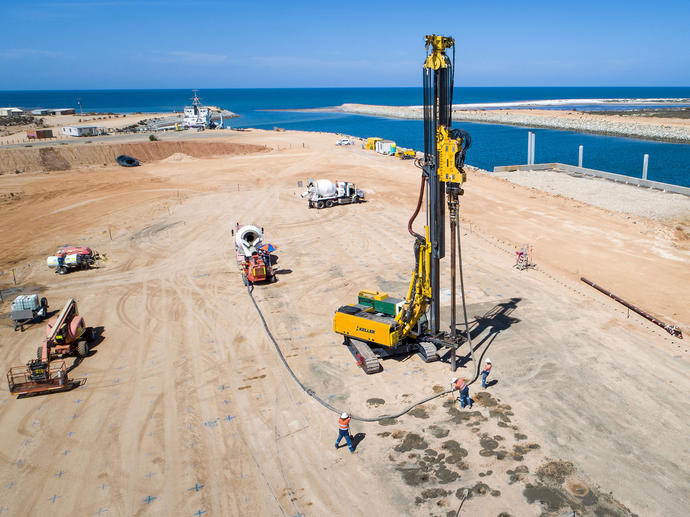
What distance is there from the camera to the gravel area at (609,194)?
4206 cm

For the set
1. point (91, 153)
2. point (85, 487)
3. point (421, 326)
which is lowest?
point (85, 487)

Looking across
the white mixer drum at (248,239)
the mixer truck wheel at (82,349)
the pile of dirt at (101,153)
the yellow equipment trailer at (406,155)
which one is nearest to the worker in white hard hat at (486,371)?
the mixer truck wheel at (82,349)

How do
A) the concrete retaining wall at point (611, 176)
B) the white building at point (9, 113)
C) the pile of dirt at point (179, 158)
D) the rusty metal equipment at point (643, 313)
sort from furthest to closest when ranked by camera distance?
1. the white building at point (9, 113)
2. the pile of dirt at point (179, 158)
3. the concrete retaining wall at point (611, 176)
4. the rusty metal equipment at point (643, 313)

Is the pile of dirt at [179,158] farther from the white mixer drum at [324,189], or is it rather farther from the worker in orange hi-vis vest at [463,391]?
the worker in orange hi-vis vest at [463,391]

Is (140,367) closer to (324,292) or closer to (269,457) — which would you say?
(269,457)

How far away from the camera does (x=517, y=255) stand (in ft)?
97.7

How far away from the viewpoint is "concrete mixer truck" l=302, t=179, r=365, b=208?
43219 millimetres

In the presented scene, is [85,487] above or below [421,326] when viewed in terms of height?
below

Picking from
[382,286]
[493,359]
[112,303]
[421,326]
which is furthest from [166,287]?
[493,359]

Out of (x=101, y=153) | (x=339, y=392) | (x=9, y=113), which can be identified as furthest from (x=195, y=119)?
(x=339, y=392)

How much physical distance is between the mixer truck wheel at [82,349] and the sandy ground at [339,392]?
0.36 metres

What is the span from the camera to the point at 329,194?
1711 inches

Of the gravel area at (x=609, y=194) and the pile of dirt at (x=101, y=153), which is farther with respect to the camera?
the pile of dirt at (x=101, y=153)

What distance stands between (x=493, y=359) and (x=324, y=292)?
392 inches
